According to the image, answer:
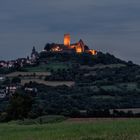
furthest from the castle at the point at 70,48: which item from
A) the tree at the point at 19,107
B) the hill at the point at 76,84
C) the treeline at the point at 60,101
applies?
the tree at the point at 19,107

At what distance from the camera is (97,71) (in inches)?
5084

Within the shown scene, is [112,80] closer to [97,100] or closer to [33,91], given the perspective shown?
[33,91]

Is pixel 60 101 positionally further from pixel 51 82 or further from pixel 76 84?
pixel 51 82

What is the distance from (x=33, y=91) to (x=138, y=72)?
32665 millimetres

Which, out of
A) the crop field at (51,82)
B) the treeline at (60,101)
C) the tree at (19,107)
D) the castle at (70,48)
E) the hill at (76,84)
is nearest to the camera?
the tree at (19,107)

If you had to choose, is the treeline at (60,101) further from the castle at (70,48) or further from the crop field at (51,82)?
the castle at (70,48)

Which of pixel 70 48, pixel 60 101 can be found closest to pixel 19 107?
pixel 60 101

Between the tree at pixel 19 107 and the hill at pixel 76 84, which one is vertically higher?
the hill at pixel 76 84

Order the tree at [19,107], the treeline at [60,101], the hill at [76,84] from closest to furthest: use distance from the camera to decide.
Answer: the tree at [19,107] < the treeline at [60,101] < the hill at [76,84]

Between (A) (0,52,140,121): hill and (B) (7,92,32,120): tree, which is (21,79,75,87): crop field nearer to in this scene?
(A) (0,52,140,121): hill

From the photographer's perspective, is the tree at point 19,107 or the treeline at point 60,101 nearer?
the tree at point 19,107

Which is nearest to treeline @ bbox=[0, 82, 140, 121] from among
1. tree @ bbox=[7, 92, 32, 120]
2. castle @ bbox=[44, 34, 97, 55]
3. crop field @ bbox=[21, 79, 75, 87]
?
tree @ bbox=[7, 92, 32, 120]


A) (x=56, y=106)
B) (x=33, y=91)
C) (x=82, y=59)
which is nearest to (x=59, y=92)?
(x=33, y=91)

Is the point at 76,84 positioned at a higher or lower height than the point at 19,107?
higher
